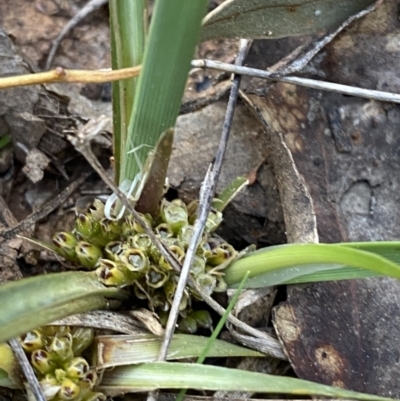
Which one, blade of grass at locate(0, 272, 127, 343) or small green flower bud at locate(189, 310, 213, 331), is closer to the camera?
blade of grass at locate(0, 272, 127, 343)

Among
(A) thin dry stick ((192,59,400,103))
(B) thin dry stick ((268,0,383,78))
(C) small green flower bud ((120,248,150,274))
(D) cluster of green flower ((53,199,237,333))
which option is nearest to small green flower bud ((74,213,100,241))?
(D) cluster of green flower ((53,199,237,333))

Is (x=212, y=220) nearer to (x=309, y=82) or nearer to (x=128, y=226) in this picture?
(x=128, y=226)

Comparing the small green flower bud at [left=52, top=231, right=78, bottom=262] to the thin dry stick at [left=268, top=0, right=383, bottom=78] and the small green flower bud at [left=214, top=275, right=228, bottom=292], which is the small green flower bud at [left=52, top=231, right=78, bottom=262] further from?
the thin dry stick at [left=268, top=0, right=383, bottom=78]

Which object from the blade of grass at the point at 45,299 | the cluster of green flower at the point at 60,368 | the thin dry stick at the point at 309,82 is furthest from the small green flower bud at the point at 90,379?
the thin dry stick at the point at 309,82

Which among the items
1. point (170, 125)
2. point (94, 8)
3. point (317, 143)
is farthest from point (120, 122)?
point (94, 8)

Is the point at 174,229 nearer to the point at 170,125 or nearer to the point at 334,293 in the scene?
the point at 170,125
